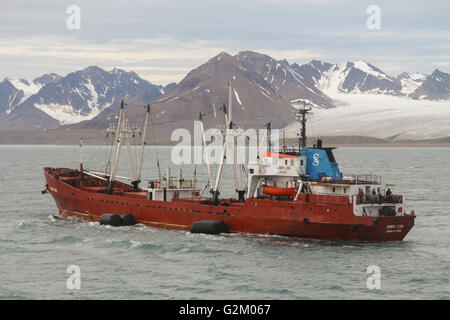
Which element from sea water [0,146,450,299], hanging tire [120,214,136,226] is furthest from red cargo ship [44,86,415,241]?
sea water [0,146,450,299]

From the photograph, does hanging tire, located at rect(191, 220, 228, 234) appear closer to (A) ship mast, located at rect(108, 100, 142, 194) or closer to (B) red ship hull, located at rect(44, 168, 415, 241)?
(B) red ship hull, located at rect(44, 168, 415, 241)

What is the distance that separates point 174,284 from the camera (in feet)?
132

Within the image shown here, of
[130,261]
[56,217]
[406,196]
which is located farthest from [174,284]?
[406,196]

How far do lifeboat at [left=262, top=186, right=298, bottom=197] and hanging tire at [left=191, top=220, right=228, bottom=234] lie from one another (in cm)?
445

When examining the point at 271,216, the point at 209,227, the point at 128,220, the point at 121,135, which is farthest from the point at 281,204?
the point at 121,135

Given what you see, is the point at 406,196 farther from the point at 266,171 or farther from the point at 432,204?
the point at 266,171

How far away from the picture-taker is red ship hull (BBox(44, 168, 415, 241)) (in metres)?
49.9

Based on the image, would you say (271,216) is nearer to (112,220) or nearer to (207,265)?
(207,265)

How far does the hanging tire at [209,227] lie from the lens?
54125 mm

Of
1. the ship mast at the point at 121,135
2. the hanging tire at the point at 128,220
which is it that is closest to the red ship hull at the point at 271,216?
the hanging tire at the point at 128,220

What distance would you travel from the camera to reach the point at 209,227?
178ft

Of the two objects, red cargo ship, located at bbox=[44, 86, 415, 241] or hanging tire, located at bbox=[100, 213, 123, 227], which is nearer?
red cargo ship, located at bbox=[44, 86, 415, 241]

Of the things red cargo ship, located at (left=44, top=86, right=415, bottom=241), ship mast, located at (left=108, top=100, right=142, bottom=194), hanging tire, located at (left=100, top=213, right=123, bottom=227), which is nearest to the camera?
red cargo ship, located at (left=44, top=86, right=415, bottom=241)

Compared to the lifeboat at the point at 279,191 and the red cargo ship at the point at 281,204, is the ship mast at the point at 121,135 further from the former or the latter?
the lifeboat at the point at 279,191
